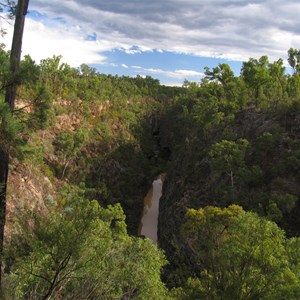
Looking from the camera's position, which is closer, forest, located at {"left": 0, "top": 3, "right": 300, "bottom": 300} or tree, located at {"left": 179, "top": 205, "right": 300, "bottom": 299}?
forest, located at {"left": 0, "top": 3, "right": 300, "bottom": 300}

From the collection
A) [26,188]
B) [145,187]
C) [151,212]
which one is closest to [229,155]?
[26,188]

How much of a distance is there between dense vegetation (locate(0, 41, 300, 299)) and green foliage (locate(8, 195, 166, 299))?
4cm

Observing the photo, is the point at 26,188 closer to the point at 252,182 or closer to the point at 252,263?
the point at 252,182

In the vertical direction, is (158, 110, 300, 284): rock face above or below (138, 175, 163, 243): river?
above

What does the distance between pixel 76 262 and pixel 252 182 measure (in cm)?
2683

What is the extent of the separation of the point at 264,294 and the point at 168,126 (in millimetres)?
68162

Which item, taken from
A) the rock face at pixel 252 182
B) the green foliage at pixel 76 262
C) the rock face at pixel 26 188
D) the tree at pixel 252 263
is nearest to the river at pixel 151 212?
the rock face at pixel 252 182

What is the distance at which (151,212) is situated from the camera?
52.2 metres

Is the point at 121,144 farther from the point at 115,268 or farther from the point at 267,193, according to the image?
the point at 115,268

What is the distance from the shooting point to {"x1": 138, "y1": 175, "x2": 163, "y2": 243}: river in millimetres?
46675

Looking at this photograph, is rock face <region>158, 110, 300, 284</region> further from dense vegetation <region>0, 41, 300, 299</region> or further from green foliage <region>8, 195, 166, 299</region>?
green foliage <region>8, 195, 166, 299</region>

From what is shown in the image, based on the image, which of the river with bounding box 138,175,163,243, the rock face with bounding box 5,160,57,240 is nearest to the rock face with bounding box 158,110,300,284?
the river with bounding box 138,175,163,243

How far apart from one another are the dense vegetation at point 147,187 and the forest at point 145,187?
0.07 metres

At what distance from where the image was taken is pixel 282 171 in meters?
32.8
